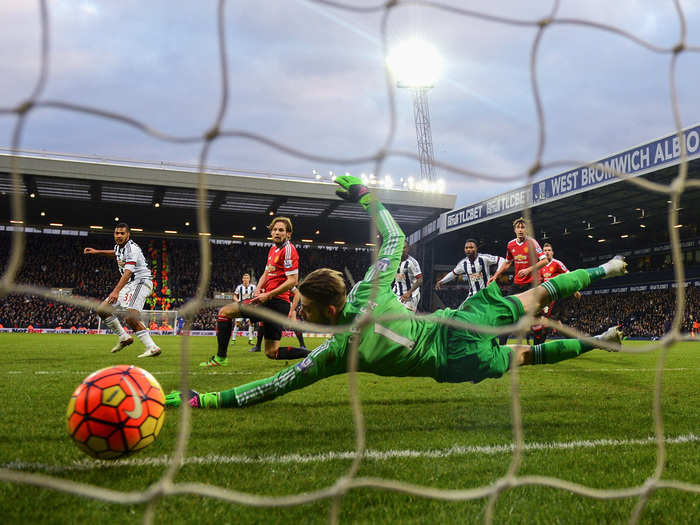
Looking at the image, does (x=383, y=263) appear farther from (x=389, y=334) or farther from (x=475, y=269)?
(x=475, y=269)

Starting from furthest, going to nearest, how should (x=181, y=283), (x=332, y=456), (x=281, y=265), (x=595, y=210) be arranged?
(x=181, y=283), (x=595, y=210), (x=281, y=265), (x=332, y=456)

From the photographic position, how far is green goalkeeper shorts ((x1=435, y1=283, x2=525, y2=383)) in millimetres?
3047

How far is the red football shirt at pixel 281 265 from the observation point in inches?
237

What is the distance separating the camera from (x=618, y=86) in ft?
8.86

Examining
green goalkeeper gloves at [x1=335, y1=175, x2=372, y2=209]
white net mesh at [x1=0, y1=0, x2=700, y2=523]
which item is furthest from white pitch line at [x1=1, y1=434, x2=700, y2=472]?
green goalkeeper gloves at [x1=335, y1=175, x2=372, y2=209]

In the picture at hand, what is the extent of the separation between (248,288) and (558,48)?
10.3 meters

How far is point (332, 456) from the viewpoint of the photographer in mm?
2428

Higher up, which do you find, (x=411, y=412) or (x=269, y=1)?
(x=269, y=1)

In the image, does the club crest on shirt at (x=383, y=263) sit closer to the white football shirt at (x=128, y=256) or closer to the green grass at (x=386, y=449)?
the green grass at (x=386, y=449)

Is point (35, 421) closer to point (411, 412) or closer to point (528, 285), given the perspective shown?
point (411, 412)

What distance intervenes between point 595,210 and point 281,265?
1806cm

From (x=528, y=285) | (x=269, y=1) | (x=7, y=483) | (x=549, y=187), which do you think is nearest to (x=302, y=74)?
(x=269, y=1)

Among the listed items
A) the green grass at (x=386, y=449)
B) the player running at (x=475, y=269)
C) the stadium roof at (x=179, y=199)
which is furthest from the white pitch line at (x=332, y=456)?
the stadium roof at (x=179, y=199)

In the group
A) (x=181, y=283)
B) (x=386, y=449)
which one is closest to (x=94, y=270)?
(x=181, y=283)
